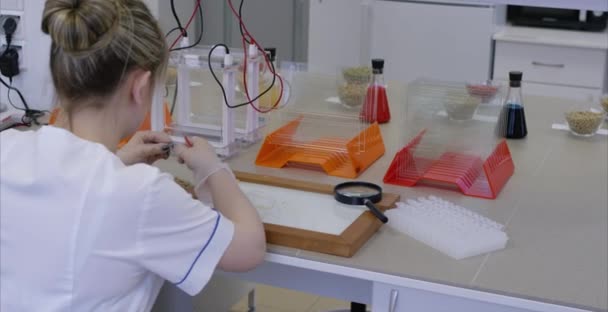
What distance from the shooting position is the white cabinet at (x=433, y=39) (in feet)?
13.0

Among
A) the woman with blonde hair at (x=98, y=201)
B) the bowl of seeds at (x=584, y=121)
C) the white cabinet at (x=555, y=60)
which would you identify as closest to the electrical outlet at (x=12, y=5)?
the woman with blonde hair at (x=98, y=201)

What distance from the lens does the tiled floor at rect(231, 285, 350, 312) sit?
9.36ft

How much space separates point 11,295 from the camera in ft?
4.10

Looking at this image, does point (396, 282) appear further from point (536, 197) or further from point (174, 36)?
point (174, 36)

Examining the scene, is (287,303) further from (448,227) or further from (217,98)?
(448,227)

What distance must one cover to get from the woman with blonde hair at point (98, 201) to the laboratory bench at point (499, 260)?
231mm

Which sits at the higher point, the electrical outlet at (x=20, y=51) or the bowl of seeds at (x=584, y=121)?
the electrical outlet at (x=20, y=51)

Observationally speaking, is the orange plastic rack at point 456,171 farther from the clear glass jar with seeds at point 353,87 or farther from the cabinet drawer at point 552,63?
the cabinet drawer at point 552,63

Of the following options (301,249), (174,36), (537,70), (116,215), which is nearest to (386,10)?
(537,70)

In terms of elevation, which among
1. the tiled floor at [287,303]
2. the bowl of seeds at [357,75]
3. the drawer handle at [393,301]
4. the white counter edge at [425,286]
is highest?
the bowl of seeds at [357,75]

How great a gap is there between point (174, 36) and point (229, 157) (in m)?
0.35

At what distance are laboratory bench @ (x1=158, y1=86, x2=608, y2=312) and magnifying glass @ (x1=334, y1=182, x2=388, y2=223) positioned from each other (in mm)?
43

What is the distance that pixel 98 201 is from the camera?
1.17m

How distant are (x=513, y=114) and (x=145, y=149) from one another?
100cm
